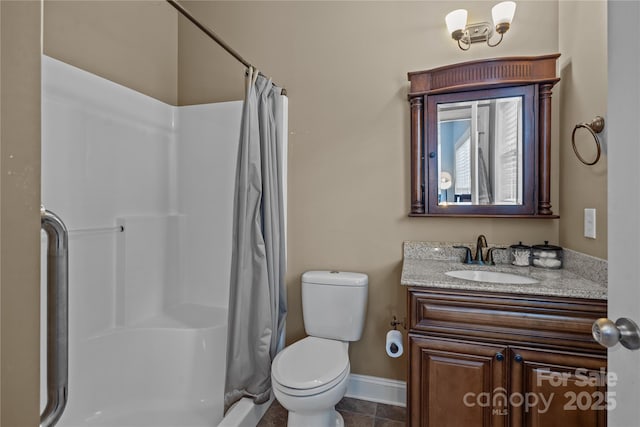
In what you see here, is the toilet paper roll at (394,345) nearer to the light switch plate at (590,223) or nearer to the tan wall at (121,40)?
the light switch plate at (590,223)

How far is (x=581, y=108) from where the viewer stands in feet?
5.11

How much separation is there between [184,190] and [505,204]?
84.4 inches

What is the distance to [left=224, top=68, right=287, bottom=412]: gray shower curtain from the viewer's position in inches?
67.9

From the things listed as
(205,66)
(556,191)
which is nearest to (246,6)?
(205,66)

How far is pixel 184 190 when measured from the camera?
2.42 m

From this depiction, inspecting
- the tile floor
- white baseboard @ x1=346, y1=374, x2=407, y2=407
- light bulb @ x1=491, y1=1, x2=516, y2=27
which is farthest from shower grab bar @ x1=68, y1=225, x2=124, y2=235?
light bulb @ x1=491, y1=1, x2=516, y2=27

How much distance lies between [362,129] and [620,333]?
5.42 feet

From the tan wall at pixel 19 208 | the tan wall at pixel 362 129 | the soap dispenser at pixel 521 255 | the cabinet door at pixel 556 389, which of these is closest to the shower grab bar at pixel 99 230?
the tan wall at pixel 362 129

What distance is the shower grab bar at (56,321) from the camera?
0.48 meters

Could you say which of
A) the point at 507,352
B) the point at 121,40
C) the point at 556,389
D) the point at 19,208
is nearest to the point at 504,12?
the point at 507,352

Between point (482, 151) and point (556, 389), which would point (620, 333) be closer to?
point (556, 389)

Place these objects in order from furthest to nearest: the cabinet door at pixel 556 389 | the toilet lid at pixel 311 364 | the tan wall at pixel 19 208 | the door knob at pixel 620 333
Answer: the toilet lid at pixel 311 364 < the cabinet door at pixel 556 389 < the door knob at pixel 620 333 < the tan wall at pixel 19 208

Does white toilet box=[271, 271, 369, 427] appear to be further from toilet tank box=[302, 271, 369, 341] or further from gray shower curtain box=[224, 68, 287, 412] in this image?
gray shower curtain box=[224, 68, 287, 412]

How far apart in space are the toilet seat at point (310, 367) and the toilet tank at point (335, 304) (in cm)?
8
